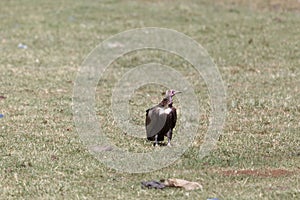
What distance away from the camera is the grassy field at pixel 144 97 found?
26.9 ft

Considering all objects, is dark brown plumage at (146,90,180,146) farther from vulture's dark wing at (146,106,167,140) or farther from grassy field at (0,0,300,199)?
grassy field at (0,0,300,199)

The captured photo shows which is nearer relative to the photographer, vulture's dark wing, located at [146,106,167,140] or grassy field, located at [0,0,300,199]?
grassy field, located at [0,0,300,199]

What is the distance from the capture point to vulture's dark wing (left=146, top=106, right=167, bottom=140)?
953 cm

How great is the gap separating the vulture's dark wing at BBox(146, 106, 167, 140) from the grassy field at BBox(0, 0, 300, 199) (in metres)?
0.22

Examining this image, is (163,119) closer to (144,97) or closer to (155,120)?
(155,120)

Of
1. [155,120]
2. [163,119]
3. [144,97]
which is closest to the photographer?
[163,119]

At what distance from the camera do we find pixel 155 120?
962cm

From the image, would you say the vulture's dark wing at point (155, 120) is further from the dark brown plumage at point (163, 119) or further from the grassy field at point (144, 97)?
the grassy field at point (144, 97)

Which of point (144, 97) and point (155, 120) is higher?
point (155, 120)

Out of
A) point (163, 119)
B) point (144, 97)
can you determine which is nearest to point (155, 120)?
point (163, 119)

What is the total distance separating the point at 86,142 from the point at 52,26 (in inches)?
422

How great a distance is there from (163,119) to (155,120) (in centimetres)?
14

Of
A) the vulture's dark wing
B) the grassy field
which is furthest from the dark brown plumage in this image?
the grassy field

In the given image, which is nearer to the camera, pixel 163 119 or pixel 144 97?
pixel 163 119
